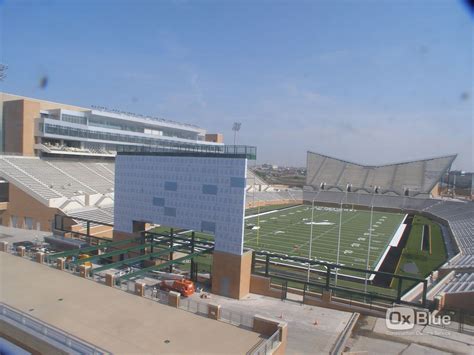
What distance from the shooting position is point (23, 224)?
105 ft

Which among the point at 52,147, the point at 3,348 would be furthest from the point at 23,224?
the point at 3,348

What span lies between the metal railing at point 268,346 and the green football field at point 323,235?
1876 cm

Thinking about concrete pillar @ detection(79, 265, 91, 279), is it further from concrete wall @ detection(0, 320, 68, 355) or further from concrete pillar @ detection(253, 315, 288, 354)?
concrete pillar @ detection(253, 315, 288, 354)

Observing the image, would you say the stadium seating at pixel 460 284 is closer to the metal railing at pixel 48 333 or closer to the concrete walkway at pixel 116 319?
the concrete walkway at pixel 116 319

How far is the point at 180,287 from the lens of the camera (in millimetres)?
16766

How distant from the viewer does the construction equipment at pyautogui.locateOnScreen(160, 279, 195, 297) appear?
54.6ft

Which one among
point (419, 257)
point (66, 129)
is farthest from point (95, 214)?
point (419, 257)

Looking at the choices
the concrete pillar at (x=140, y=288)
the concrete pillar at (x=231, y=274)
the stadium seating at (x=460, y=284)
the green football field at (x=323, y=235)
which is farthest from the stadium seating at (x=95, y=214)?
the stadium seating at (x=460, y=284)

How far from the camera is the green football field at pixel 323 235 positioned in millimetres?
→ 29364

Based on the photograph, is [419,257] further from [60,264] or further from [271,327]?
[60,264]

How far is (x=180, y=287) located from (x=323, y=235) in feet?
75.5

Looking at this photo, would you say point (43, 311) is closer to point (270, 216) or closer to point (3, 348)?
point (3, 348)

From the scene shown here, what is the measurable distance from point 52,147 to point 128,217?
27810 millimetres

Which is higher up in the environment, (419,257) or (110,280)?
(110,280)
